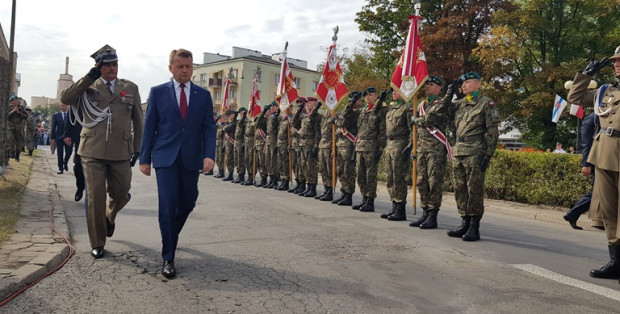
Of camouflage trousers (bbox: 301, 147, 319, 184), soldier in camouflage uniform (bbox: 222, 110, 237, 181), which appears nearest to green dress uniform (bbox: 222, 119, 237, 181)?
soldier in camouflage uniform (bbox: 222, 110, 237, 181)

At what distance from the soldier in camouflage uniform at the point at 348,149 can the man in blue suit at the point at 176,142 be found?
5.32m

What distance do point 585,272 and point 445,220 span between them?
335cm

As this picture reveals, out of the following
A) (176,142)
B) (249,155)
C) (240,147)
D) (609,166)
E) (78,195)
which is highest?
(609,166)

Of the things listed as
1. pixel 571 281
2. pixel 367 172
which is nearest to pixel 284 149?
pixel 367 172

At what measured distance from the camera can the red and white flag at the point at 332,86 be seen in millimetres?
10750

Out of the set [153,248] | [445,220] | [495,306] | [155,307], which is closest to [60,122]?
[153,248]

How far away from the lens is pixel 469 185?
6.25 m

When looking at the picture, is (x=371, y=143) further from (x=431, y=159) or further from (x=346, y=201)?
(x=431, y=159)

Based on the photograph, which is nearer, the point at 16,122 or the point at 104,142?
the point at 104,142

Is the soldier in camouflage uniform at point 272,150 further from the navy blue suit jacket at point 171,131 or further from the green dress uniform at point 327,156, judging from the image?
the navy blue suit jacket at point 171,131

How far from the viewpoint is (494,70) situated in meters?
21.6

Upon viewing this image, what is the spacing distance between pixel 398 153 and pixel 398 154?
17 mm

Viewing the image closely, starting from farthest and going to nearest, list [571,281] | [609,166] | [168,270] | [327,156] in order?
[327,156]
[609,166]
[571,281]
[168,270]

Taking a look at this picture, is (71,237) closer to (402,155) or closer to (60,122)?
(402,155)
